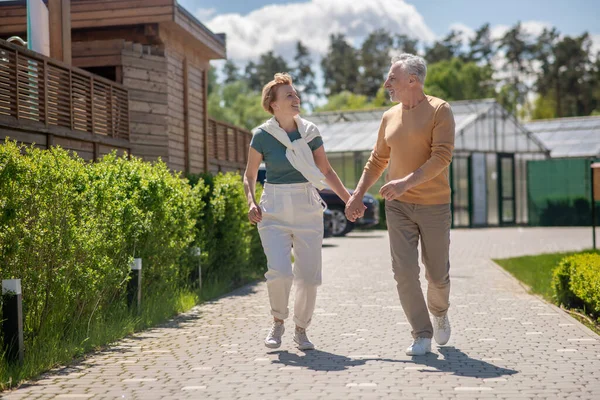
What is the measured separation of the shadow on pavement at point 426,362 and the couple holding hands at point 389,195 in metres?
0.16

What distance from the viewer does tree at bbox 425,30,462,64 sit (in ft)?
249

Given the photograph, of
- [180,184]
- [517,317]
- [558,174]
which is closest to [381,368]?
[517,317]

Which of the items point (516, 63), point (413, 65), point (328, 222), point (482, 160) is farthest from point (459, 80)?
point (413, 65)

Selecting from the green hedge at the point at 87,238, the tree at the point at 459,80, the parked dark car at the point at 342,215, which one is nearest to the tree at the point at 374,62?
the tree at the point at 459,80

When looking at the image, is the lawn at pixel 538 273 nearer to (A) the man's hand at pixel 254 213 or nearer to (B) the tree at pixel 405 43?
(A) the man's hand at pixel 254 213

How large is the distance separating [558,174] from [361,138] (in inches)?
294

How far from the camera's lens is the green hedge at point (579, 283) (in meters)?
7.70

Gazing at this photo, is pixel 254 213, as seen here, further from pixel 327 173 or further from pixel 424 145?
pixel 424 145

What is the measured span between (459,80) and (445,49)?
25.0 ft

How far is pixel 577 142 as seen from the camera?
123 feet

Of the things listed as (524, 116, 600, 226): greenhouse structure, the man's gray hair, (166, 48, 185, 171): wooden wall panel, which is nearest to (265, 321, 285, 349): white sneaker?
the man's gray hair

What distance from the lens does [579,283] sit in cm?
823

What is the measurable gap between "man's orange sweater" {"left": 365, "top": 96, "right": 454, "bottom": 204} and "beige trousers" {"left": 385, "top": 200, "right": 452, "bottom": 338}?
0.08 meters

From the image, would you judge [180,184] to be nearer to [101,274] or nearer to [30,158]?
[101,274]
